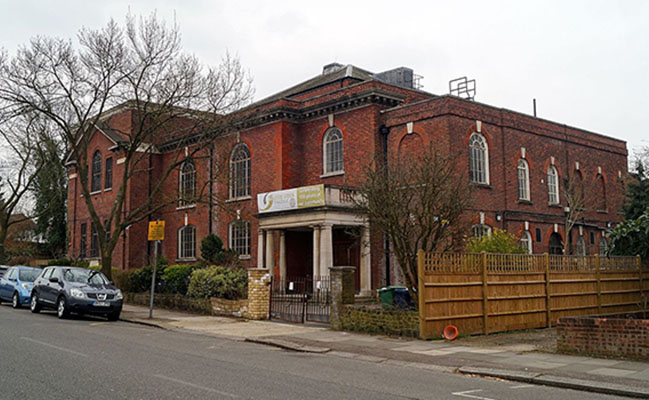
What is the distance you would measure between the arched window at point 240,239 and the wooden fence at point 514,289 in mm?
17921

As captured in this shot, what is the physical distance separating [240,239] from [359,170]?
8.63 meters

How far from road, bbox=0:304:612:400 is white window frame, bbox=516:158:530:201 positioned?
18546 mm

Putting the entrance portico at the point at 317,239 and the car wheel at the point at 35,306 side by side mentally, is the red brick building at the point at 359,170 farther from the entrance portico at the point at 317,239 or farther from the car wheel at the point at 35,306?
the car wheel at the point at 35,306

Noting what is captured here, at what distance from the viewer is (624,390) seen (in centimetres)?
859

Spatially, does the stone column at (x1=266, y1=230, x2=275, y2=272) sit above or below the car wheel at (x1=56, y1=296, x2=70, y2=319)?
above

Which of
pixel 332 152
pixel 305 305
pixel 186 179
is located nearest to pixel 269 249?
pixel 332 152

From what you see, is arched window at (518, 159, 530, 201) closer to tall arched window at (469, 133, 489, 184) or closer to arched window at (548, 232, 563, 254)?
tall arched window at (469, 133, 489, 184)

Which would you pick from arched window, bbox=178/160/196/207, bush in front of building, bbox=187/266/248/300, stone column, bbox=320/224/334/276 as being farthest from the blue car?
arched window, bbox=178/160/196/207

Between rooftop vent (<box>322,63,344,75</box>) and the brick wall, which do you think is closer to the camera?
the brick wall

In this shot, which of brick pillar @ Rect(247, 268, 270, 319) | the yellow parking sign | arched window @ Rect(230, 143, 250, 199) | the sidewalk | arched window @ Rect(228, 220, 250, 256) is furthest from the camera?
arched window @ Rect(230, 143, 250, 199)

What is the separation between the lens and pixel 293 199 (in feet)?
85.6

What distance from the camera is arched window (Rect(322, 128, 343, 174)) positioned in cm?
2933

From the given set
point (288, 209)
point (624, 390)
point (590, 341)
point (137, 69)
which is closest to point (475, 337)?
point (590, 341)

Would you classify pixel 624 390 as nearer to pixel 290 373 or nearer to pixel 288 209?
pixel 290 373
